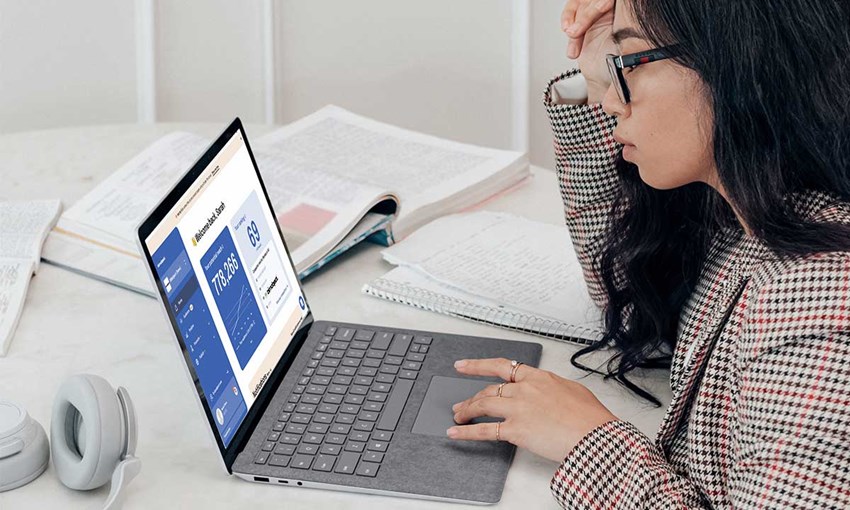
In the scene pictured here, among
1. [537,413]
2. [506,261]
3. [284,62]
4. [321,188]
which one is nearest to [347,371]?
[537,413]

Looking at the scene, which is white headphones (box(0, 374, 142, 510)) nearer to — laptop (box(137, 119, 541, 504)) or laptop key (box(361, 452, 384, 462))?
laptop (box(137, 119, 541, 504))

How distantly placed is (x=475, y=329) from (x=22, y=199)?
75cm

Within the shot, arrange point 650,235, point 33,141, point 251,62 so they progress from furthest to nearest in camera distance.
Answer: point 251,62 < point 33,141 < point 650,235

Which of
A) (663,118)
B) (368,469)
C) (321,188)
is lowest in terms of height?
(368,469)

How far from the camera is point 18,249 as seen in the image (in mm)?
1446

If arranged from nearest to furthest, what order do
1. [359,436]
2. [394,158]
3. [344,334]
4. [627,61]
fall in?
[627,61], [359,436], [344,334], [394,158]

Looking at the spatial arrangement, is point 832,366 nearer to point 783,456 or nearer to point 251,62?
point 783,456

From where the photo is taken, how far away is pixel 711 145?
917 millimetres

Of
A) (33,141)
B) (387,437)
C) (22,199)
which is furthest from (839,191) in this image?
(33,141)

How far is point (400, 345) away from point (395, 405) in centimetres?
13

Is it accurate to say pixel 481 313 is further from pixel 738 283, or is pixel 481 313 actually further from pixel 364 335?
pixel 738 283

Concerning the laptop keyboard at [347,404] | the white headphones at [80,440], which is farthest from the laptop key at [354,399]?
the white headphones at [80,440]

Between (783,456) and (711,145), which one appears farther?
(711,145)

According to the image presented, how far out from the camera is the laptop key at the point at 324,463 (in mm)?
988
